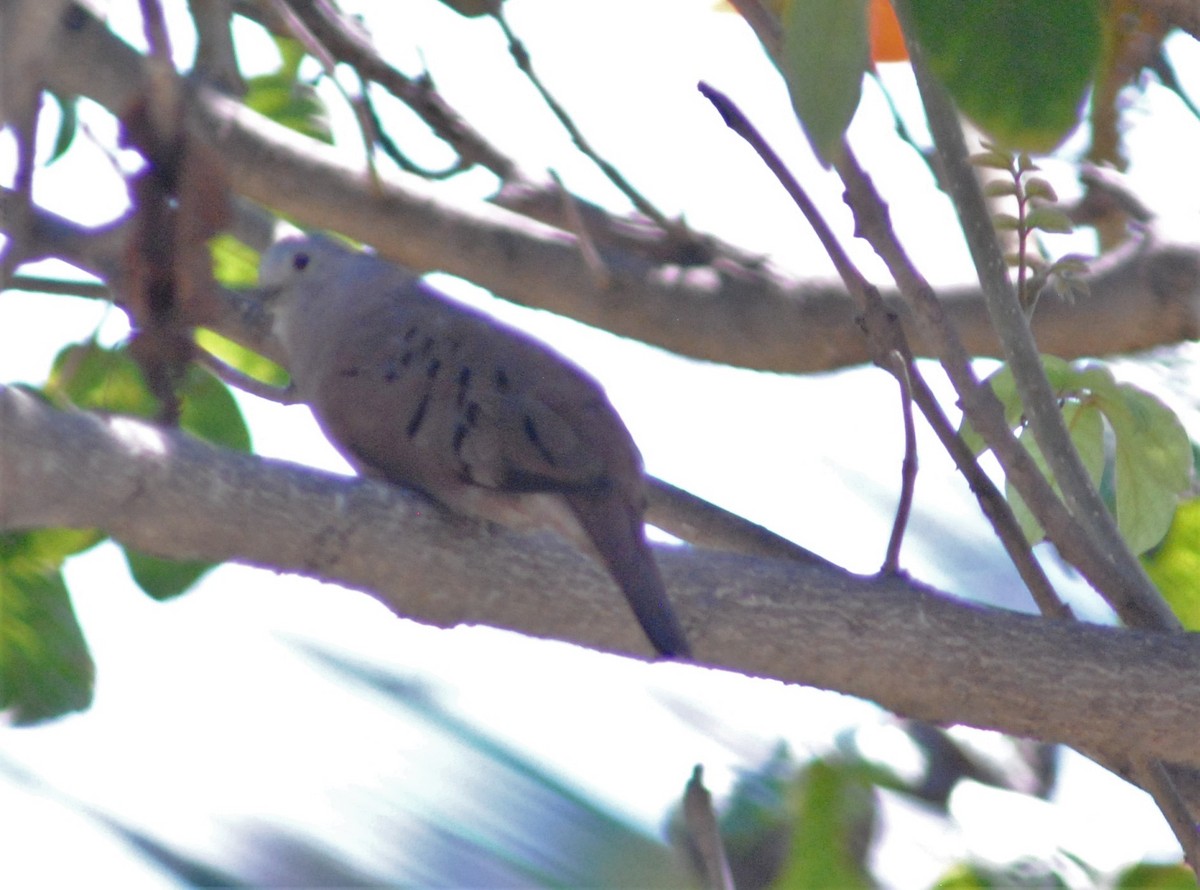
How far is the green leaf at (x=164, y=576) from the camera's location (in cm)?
284

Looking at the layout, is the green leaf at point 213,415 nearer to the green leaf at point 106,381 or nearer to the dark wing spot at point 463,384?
the green leaf at point 106,381

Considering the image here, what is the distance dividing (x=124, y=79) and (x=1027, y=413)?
7.18ft

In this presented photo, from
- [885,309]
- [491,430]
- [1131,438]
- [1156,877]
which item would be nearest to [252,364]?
[491,430]

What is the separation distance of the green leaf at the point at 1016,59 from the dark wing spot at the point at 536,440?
91cm

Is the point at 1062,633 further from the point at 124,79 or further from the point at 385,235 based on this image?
the point at 124,79

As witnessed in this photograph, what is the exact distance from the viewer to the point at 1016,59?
165 centimetres

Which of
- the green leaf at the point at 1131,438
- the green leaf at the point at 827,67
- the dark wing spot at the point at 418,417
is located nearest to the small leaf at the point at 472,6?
the dark wing spot at the point at 418,417

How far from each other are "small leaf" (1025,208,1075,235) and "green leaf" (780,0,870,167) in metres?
0.90

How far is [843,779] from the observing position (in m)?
2.51

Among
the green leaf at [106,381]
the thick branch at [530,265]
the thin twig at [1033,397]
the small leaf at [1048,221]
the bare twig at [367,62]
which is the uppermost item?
the bare twig at [367,62]

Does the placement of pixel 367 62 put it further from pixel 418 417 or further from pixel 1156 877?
pixel 1156 877

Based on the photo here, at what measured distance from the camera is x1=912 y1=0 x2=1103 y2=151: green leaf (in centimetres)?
164

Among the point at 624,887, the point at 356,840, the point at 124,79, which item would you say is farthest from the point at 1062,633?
the point at 124,79

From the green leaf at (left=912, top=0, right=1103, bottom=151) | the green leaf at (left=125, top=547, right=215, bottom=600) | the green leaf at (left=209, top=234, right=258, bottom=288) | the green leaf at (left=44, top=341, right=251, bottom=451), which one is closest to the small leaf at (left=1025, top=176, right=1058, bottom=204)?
the green leaf at (left=912, top=0, right=1103, bottom=151)
